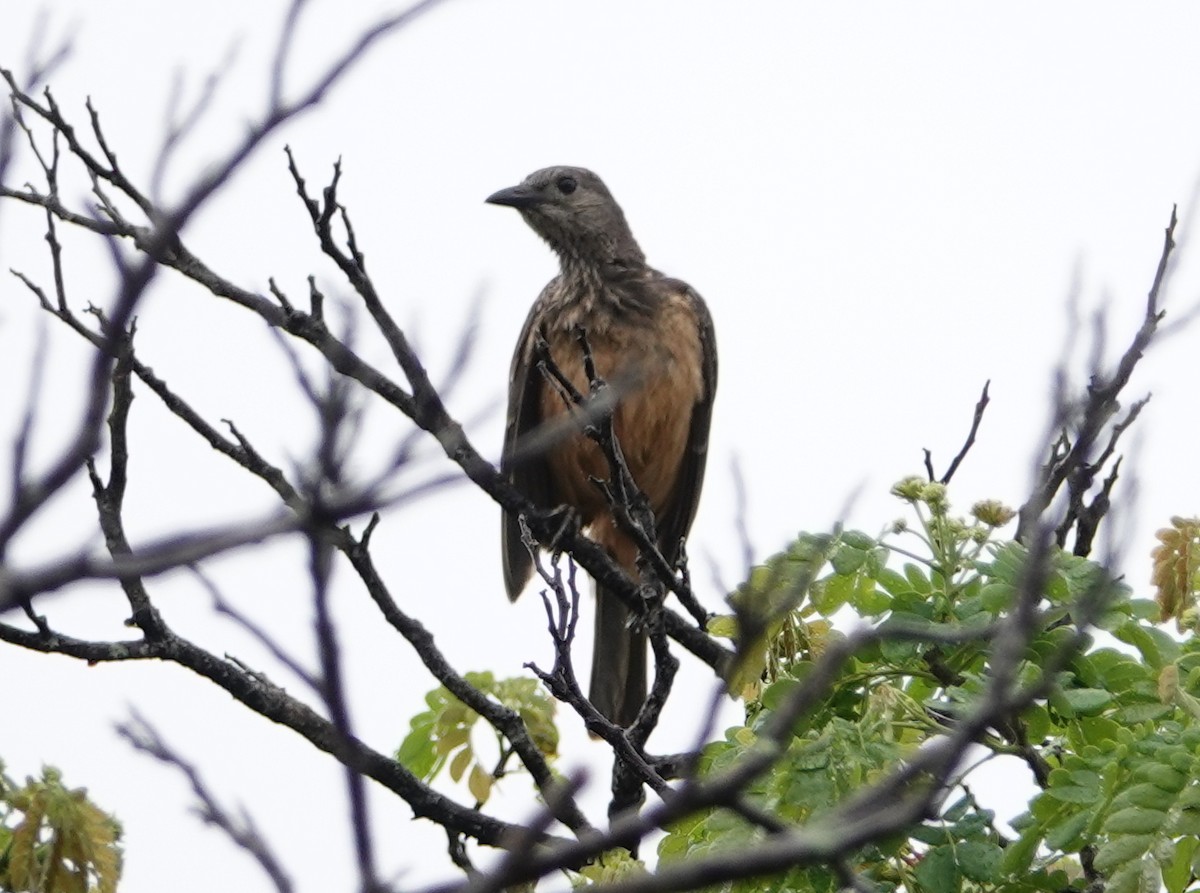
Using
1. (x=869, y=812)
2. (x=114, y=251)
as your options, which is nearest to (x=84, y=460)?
(x=114, y=251)

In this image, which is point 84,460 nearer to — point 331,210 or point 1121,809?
point 1121,809

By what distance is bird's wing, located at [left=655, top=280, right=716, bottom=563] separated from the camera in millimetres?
7199

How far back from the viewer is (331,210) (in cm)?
403

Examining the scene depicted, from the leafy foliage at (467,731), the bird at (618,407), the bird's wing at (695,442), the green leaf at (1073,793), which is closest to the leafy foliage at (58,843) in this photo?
the leafy foliage at (467,731)

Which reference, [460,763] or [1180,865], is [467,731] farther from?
[1180,865]

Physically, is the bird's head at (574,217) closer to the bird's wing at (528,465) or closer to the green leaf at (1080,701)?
the bird's wing at (528,465)

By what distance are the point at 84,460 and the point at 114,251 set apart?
22 cm

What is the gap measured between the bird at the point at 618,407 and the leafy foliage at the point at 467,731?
147 cm

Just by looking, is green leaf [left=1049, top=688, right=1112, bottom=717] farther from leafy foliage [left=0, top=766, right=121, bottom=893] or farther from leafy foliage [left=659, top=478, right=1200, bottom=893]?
leafy foliage [left=0, top=766, right=121, bottom=893]

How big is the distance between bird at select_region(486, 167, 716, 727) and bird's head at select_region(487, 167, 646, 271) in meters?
0.01

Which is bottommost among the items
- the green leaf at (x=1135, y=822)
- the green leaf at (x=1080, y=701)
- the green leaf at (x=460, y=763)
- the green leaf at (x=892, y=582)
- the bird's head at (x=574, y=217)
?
the green leaf at (x=1135, y=822)

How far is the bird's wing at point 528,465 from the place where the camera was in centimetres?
680

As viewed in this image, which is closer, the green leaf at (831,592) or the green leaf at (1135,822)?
the green leaf at (1135,822)

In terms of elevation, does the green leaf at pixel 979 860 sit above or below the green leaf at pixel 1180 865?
above
